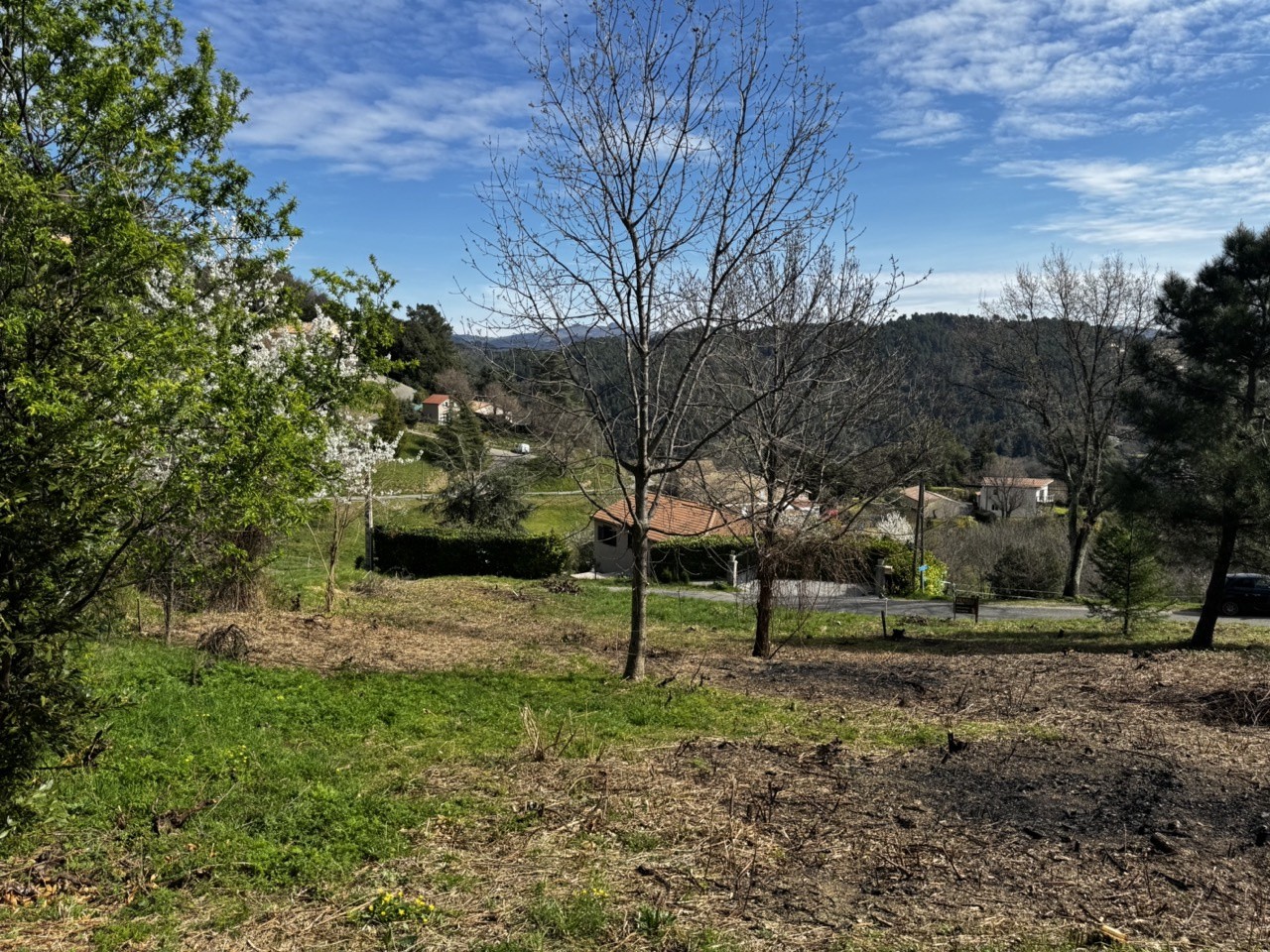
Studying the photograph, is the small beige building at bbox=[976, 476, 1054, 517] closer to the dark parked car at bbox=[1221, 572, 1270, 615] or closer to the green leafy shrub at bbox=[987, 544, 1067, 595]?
the green leafy shrub at bbox=[987, 544, 1067, 595]

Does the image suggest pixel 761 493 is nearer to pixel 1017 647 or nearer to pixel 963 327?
pixel 1017 647

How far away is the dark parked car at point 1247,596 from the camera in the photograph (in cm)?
2094

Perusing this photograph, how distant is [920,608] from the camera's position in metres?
23.0

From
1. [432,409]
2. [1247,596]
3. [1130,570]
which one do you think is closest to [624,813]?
[1130,570]

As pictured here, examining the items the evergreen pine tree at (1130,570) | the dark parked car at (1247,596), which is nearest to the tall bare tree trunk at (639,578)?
the evergreen pine tree at (1130,570)

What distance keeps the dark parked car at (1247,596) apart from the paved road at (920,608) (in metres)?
0.38

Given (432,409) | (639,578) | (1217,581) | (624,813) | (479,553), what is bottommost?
(479,553)

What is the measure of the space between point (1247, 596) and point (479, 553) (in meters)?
20.5

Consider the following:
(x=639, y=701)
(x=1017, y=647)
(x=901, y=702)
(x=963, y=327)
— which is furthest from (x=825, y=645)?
(x=963, y=327)

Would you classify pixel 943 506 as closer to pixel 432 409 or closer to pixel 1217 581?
pixel 432 409

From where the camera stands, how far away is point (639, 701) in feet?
27.4

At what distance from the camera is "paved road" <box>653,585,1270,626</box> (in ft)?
67.7

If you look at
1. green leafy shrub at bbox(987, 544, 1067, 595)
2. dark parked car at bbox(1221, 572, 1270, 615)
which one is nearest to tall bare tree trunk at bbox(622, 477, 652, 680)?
dark parked car at bbox(1221, 572, 1270, 615)

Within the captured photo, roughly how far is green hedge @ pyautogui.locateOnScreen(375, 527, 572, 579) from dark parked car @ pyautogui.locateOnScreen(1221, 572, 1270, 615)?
1776 cm
